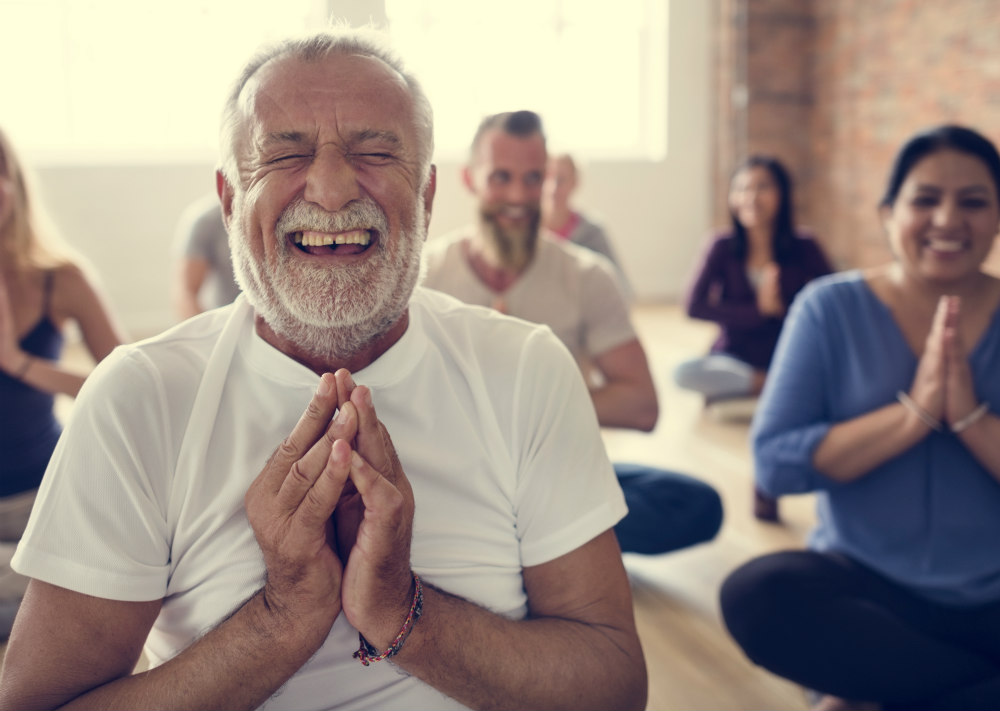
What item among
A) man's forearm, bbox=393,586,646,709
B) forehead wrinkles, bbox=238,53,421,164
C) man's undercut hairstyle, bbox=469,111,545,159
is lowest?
man's forearm, bbox=393,586,646,709

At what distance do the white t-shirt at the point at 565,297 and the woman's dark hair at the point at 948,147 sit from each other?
2.51 feet

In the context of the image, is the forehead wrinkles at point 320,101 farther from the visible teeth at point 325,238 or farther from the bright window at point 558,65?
the bright window at point 558,65

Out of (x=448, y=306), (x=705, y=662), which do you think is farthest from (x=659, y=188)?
(x=448, y=306)

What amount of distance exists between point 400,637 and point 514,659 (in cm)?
16

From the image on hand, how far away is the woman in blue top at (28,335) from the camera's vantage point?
6.95 feet

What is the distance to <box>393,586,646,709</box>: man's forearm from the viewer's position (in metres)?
1.08

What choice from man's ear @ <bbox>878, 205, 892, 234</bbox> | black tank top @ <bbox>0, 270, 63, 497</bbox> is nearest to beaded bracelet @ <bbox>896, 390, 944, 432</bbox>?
→ man's ear @ <bbox>878, 205, 892, 234</bbox>

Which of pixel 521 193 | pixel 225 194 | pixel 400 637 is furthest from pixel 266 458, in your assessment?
pixel 521 193

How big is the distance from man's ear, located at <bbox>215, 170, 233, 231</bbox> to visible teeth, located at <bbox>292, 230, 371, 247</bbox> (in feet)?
0.45

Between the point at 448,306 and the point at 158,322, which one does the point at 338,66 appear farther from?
the point at 158,322

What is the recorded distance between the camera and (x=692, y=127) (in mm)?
7590

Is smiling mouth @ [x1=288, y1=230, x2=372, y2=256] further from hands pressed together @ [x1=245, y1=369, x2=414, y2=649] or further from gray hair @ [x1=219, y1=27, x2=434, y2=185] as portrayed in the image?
hands pressed together @ [x1=245, y1=369, x2=414, y2=649]

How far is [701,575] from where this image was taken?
2.59 meters

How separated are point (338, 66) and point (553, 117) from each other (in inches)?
262
